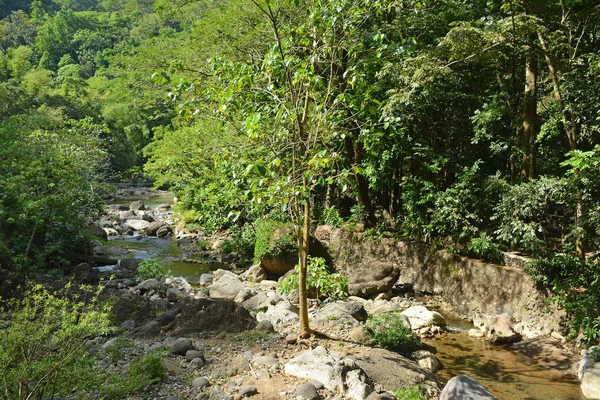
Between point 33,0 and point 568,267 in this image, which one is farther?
point 33,0

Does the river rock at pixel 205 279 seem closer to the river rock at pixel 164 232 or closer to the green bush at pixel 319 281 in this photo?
Answer: the green bush at pixel 319 281

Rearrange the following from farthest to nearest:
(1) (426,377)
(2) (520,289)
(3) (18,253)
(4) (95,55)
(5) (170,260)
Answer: (4) (95,55) → (5) (170,260) → (3) (18,253) → (2) (520,289) → (1) (426,377)

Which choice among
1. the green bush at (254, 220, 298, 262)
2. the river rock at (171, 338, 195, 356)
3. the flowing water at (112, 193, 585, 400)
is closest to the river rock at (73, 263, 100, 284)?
the green bush at (254, 220, 298, 262)

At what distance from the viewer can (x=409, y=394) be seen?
5.68 m

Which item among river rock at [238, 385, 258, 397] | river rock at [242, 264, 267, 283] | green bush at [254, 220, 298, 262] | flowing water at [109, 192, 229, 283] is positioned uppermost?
green bush at [254, 220, 298, 262]

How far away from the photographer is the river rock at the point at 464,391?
554 centimetres

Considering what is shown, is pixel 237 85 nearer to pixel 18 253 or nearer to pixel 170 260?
pixel 18 253

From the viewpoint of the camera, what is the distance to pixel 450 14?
484 inches

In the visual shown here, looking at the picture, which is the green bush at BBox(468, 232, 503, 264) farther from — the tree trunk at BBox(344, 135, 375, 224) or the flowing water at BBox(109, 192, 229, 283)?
the flowing water at BBox(109, 192, 229, 283)

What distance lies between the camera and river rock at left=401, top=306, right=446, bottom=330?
965cm

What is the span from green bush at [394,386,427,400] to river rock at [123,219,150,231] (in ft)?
60.4

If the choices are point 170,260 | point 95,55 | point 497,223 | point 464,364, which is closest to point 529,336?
point 464,364

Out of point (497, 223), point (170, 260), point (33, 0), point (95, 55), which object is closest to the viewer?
point (497, 223)

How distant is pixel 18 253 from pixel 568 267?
1305 centimetres
